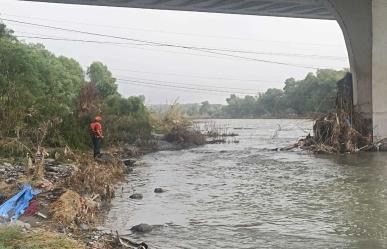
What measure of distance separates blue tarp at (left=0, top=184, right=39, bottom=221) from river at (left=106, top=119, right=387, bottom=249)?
1.84 metres

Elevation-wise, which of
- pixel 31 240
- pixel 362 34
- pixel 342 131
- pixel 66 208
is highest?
pixel 362 34

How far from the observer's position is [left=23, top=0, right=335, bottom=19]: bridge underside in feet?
102

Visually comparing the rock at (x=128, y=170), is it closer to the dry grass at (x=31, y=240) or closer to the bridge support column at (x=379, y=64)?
the dry grass at (x=31, y=240)

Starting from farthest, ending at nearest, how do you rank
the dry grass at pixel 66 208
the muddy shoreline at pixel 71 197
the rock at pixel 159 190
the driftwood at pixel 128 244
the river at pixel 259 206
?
the rock at pixel 159 190 → the dry grass at pixel 66 208 → the river at pixel 259 206 → the muddy shoreline at pixel 71 197 → the driftwood at pixel 128 244

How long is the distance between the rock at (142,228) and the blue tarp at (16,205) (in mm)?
2332

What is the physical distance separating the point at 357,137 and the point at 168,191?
54.0ft

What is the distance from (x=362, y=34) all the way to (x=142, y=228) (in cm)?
2305

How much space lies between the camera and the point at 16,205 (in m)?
10.8

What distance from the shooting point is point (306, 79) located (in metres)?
98.0

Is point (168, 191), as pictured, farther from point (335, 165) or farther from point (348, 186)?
point (335, 165)

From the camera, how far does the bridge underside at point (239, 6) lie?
3119cm

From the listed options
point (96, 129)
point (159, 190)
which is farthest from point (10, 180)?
point (96, 129)

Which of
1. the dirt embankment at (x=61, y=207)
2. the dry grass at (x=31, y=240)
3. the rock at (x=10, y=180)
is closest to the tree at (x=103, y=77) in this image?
the dirt embankment at (x=61, y=207)

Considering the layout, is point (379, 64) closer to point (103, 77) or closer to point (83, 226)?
point (83, 226)
